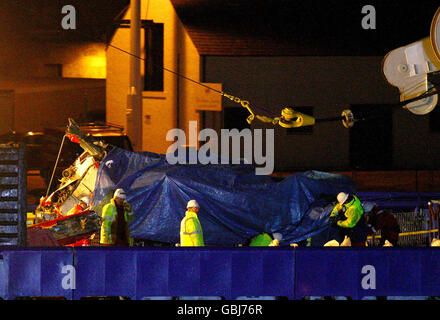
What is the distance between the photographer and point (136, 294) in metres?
9.68

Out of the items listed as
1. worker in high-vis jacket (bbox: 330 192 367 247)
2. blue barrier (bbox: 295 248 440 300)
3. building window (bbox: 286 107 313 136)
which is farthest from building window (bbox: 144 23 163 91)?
blue barrier (bbox: 295 248 440 300)

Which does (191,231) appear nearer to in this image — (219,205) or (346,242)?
(219,205)

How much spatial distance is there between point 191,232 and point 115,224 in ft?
4.03

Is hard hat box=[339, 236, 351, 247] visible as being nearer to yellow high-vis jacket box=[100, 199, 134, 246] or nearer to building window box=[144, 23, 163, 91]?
yellow high-vis jacket box=[100, 199, 134, 246]

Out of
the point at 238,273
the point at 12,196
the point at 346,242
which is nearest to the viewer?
the point at 238,273

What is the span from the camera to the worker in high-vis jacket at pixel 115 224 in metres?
11.6

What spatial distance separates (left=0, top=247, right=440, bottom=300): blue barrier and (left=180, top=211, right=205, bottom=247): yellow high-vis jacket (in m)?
1.59

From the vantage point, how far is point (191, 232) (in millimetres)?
11359

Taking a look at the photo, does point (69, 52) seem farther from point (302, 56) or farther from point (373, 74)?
point (373, 74)

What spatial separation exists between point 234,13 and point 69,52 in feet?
30.1

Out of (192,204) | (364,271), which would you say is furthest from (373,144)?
(364,271)

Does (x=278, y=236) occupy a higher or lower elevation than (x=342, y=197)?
lower
